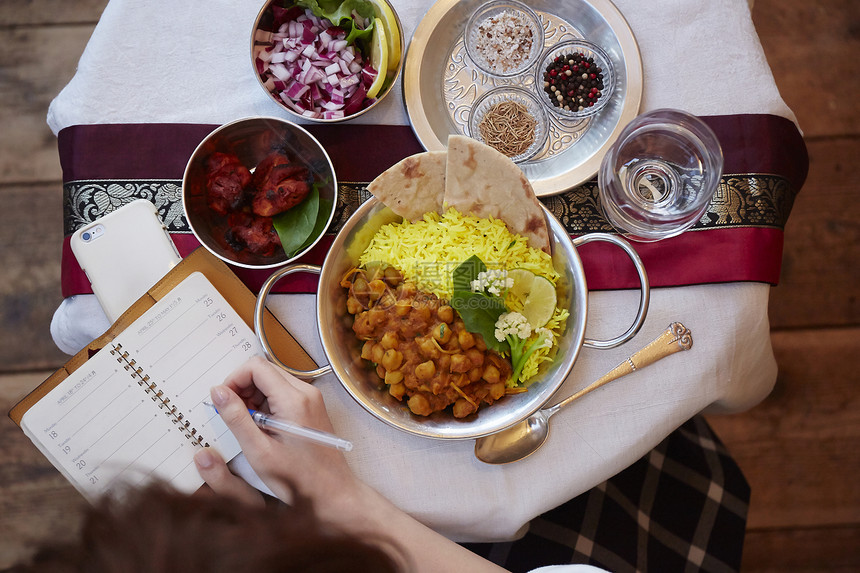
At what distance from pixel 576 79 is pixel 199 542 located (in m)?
1.01

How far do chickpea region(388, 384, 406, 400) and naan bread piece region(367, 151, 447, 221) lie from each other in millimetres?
310

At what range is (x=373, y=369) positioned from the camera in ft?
3.60

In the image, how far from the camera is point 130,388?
105 centimetres

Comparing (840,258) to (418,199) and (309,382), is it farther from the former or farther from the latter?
(309,382)

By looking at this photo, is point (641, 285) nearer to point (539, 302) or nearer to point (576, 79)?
point (539, 302)

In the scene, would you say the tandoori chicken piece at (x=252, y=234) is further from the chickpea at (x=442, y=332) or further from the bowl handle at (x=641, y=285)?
the bowl handle at (x=641, y=285)

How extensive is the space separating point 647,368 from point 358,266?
22.6 inches

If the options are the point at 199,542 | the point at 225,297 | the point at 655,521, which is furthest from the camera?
the point at 655,521

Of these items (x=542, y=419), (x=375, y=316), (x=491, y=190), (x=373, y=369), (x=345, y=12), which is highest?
(x=345, y=12)

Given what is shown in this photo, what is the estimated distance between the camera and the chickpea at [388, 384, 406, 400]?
1.06m

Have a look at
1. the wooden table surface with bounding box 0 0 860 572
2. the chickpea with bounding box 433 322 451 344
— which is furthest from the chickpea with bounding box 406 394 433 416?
the wooden table surface with bounding box 0 0 860 572

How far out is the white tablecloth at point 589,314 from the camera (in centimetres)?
109

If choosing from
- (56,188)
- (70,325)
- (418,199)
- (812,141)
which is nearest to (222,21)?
(418,199)

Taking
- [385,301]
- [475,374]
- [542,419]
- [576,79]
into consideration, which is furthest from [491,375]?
[576,79]
